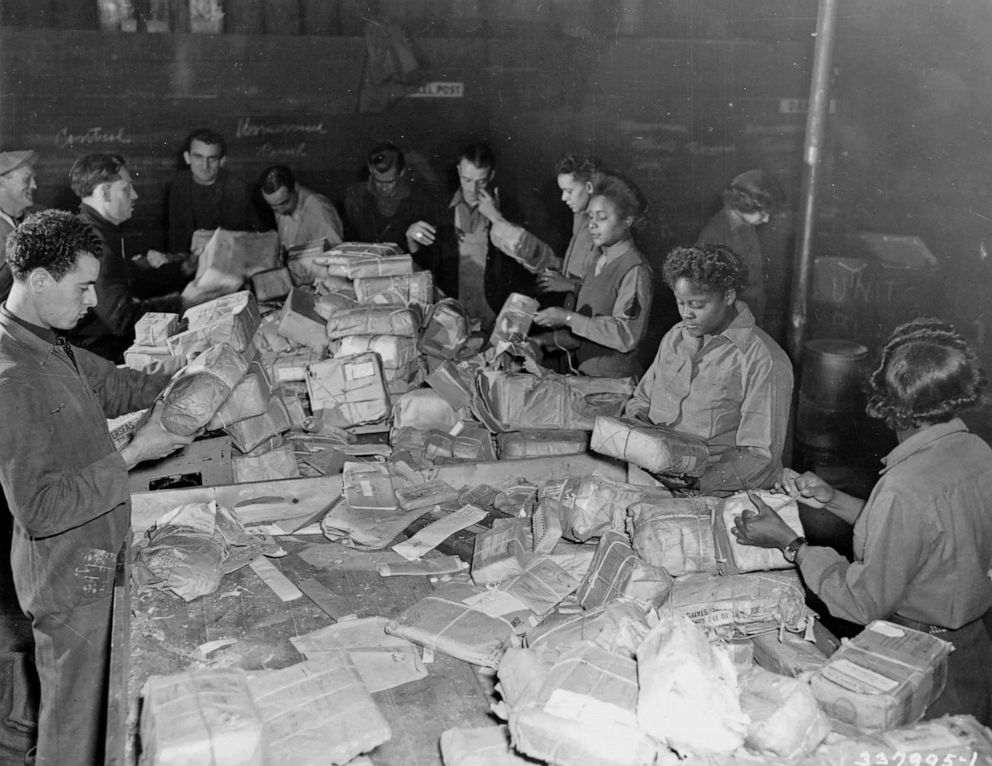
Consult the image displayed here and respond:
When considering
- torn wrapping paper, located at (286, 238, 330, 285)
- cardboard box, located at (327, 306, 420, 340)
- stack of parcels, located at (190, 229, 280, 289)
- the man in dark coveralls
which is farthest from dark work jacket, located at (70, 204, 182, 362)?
the man in dark coveralls

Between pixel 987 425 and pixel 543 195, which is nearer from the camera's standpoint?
pixel 987 425

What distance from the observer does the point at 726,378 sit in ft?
13.2

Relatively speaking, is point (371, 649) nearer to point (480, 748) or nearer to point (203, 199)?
point (480, 748)

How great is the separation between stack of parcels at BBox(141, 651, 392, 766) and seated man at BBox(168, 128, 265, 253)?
220 inches

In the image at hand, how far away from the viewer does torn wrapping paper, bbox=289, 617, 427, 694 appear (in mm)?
2680

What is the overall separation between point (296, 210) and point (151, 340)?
223 cm

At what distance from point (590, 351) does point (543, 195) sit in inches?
95.6

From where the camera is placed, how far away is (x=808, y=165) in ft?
16.0

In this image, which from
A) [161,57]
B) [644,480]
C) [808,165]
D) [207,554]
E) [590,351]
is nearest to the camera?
[207,554]

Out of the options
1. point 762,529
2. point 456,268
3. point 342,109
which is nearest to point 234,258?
point 456,268

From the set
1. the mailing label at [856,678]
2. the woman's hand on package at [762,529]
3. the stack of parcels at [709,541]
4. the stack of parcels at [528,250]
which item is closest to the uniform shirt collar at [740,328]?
the stack of parcels at [709,541]

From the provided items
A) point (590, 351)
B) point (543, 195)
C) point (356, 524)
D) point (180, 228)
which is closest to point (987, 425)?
point (590, 351)

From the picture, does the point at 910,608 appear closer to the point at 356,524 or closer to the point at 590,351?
the point at 356,524

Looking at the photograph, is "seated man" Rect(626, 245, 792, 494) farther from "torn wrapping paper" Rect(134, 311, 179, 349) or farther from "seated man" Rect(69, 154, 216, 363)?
"seated man" Rect(69, 154, 216, 363)
